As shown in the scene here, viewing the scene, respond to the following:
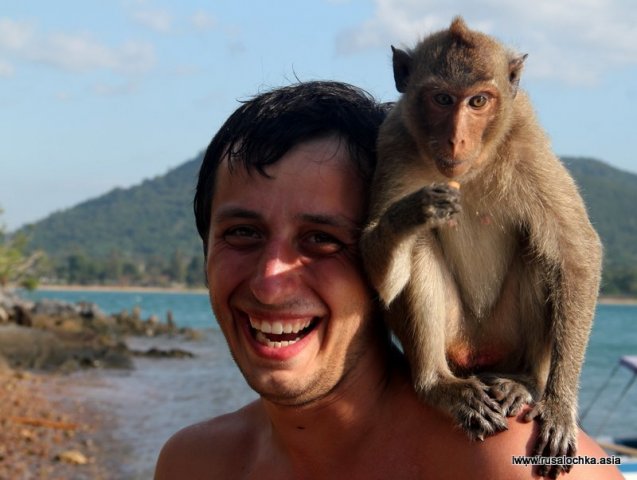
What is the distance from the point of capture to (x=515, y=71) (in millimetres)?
4223

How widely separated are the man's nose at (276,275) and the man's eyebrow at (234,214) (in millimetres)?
145

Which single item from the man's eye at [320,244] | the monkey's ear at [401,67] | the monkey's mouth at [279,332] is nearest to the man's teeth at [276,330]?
the monkey's mouth at [279,332]

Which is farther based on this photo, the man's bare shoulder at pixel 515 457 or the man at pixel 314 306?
the man at pixel 314 306

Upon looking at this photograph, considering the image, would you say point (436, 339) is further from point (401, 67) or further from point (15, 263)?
point (15, 263)

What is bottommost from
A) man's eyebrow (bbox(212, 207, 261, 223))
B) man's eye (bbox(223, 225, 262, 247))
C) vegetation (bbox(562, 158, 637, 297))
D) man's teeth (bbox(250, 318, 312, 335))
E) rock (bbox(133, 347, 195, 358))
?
rock (bbox(133, 347, 195, 358))

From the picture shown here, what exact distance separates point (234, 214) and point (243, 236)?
3.8 inches

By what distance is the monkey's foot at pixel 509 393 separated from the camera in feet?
11.2

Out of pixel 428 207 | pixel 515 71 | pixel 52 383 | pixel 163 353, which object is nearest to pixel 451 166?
pixel 428 207

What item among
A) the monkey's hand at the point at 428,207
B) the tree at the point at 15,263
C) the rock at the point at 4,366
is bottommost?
the rock at the point at 4,366

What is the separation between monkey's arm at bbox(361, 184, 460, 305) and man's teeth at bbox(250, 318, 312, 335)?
364mm

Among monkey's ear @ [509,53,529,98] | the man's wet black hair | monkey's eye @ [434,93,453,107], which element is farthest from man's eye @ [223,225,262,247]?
monkey's ear @ [509,53,529,98]

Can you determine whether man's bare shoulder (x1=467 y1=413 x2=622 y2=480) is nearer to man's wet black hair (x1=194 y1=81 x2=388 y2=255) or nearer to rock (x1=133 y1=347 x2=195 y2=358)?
man's wet black hair (x1=194 y1=81 x2=388 y2=255)

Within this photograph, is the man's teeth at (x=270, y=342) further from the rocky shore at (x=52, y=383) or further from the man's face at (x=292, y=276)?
the rocky shore at (x=52, y=383)

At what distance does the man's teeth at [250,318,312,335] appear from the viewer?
3.28 metres
